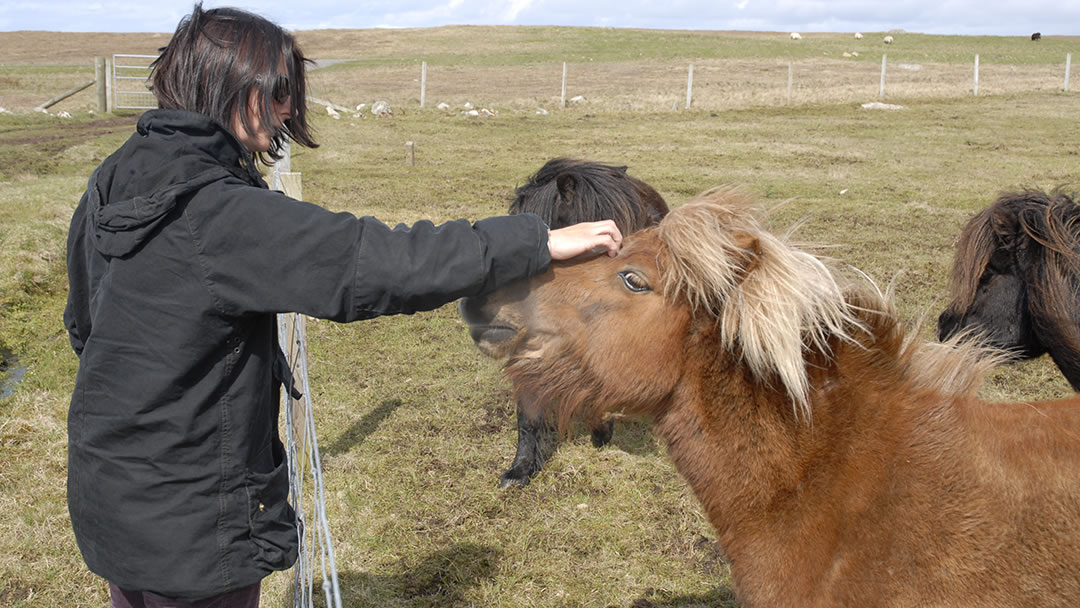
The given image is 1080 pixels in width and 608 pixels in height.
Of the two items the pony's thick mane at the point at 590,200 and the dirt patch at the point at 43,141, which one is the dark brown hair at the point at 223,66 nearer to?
the pony's thick mane at the point at 590,200

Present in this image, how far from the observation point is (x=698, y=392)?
2.20m

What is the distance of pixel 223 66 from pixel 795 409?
1.71m

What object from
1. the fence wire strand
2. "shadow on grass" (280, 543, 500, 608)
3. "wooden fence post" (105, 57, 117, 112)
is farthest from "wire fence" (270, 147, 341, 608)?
"wooden fence post" (105, 57, 117, 112)

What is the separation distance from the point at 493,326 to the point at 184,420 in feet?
2.62

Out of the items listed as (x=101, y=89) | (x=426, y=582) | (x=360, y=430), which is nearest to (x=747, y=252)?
(x=426, y=582)

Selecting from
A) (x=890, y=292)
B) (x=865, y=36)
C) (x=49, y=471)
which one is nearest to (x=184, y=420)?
(x=890, y=292)

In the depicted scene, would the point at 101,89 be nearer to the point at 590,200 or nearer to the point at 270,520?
the point at 590,200

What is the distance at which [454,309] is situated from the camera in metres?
8.60

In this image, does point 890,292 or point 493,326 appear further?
point 890,292

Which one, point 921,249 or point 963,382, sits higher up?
point 963,382

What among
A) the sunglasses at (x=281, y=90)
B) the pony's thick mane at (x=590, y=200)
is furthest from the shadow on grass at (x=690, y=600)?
the sunglasses at (x=281, y=90)

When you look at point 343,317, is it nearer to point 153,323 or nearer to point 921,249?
point 153,323

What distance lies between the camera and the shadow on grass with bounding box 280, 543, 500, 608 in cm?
400

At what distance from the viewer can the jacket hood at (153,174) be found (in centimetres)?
165
